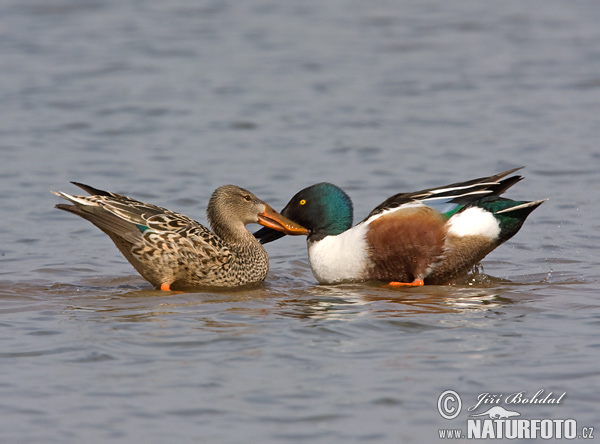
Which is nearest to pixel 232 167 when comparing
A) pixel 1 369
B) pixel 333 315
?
pixel 333 315

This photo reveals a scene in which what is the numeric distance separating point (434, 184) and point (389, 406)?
5.63 meters

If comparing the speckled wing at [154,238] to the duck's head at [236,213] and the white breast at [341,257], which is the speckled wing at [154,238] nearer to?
the duck's head at [236,213]

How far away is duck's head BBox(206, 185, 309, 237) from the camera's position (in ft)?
25.3

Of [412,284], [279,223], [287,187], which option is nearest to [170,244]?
[279,223]

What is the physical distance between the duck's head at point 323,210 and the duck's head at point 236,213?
Answer: 0.36 ft

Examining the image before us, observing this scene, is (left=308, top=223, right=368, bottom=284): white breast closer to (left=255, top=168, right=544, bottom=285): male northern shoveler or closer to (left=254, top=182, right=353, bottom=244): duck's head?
(left=255, top=168, right=544, bottom=285): male northern shoveler

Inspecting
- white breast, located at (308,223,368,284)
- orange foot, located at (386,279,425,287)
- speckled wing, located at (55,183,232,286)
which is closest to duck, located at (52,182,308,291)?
speckled wing, located at (55,183,232,286)

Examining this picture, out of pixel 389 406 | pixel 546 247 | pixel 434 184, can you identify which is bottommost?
pixel 389 406

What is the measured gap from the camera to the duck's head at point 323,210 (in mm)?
7727

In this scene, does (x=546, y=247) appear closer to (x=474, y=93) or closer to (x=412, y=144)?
(x=412, y=144)

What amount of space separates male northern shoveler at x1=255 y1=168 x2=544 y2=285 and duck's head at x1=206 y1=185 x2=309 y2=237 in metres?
0.63

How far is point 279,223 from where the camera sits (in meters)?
7.83

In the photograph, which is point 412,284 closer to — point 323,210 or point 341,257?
point 341,257

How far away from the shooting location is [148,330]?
19.4 ft
